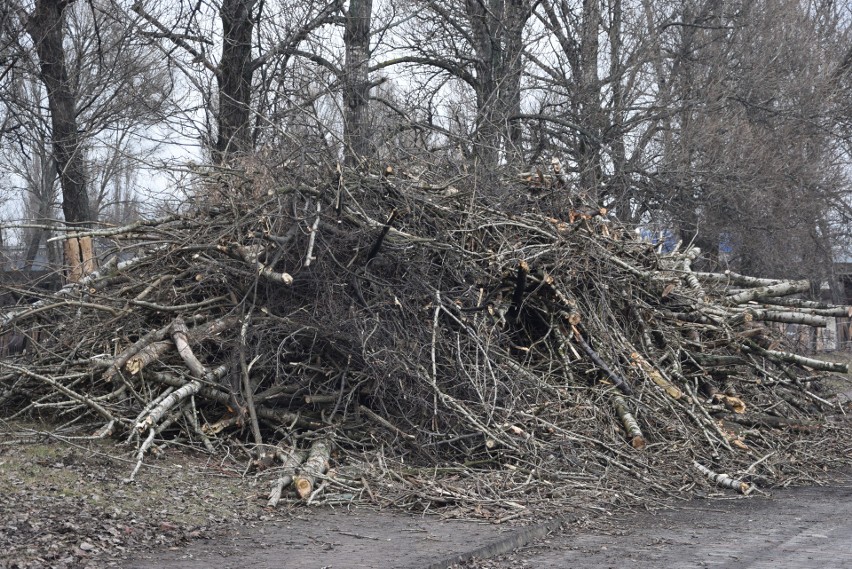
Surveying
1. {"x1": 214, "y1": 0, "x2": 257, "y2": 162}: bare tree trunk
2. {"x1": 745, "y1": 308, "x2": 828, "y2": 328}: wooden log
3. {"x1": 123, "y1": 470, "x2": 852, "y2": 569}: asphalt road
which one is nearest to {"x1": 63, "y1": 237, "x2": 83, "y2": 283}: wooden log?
{"x1": 214, "y1": 0, "x2": 257, "y2": 162}: bare tree trunk

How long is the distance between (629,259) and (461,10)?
864 cm

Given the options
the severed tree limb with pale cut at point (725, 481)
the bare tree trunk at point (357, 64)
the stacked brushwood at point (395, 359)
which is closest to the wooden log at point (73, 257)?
the stacked brushwood at point (395, 359)

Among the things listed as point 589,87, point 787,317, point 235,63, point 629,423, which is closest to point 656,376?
point 629,423

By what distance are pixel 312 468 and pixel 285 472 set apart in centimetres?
23

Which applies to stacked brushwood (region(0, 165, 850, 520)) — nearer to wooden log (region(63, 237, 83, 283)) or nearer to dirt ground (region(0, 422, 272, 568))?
dirt ground (region(0, 422, 272, 568))

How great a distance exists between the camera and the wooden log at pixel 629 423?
9.42 m

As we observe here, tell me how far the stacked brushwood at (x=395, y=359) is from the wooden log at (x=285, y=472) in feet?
0.08

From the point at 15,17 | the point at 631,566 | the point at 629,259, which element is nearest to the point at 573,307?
the point at 629,259

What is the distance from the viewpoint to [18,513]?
6430 mm

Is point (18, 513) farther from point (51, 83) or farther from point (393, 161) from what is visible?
point (51, 83)

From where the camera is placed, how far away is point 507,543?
6.79 metres

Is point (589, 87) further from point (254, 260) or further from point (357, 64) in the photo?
point (254, 260)

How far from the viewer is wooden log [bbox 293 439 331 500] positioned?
25.8ft

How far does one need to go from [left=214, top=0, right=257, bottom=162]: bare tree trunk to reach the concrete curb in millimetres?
9549
